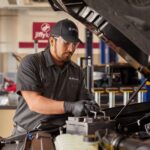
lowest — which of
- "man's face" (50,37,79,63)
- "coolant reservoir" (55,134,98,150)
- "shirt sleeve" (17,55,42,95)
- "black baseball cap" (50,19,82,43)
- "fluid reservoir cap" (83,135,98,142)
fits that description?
"coolant reservoir" (55,134,98,150)

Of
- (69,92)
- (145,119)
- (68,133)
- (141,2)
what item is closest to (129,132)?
(145,119)

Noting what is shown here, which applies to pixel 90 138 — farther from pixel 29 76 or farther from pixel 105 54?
pixel 105 54

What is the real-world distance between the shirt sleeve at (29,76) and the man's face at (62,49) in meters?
0.14

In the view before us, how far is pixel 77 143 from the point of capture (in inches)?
52.9

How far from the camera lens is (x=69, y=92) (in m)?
2.21

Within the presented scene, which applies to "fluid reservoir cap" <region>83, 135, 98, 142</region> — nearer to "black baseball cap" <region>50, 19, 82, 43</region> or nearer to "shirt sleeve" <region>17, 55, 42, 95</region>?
"shirt sleeve" <region>17, 55, 42, 95</region>

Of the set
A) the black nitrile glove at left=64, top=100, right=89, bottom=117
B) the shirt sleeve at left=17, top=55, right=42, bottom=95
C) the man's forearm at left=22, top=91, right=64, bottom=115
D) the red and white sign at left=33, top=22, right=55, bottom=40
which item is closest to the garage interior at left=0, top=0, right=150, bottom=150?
the red and white sign at left=33, top=22, right=55, bottom=40

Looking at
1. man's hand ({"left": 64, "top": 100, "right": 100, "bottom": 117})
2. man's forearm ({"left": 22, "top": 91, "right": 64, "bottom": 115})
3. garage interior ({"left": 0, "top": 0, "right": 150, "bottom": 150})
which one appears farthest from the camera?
man's forearm ({"left": 22, "top": 91, "right": 64, "bottom": 115})

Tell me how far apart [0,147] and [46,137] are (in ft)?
1.37

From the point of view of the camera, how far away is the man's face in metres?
2.10

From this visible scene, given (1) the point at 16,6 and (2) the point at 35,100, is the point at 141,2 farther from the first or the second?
(1) the point at 16,6

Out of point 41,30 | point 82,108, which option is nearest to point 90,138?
point 82,108

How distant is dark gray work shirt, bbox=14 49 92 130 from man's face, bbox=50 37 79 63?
50mm

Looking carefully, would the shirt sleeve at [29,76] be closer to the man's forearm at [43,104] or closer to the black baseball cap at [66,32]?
the man's forearm at [43,104]
